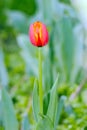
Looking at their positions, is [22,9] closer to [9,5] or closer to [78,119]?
[9,5]

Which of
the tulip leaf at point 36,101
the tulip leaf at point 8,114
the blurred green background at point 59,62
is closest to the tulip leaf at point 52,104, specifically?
the tulip leaf at point 36,101

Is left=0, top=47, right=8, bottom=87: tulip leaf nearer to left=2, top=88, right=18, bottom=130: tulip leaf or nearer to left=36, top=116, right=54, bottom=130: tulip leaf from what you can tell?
left=2, top=88, right=18, bottom=130: tulip leaf

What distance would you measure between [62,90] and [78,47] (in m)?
0.27

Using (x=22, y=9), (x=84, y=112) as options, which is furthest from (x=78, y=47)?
(x=22, y=9)

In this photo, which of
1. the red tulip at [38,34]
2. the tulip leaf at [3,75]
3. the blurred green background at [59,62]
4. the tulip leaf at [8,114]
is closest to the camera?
the red tulip at [38,34]

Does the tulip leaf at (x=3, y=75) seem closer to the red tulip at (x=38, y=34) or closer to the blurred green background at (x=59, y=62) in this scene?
the blurred green background at (x=59, y=62)

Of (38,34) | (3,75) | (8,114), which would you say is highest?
(38,34)

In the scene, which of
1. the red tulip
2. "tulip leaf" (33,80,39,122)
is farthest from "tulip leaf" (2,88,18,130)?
the red tulip

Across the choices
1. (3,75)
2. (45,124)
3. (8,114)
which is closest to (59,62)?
(3,75)

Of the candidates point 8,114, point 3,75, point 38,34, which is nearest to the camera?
point 38,34

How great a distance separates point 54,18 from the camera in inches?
85.8

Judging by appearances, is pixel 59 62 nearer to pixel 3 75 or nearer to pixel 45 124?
pixel 3 75

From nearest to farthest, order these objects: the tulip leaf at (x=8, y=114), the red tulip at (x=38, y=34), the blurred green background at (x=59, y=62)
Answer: the red tulip at (x=38, y=34) → the tulip leaf at (x=8, y=114) → the blurred green background at (x=59, y=62)

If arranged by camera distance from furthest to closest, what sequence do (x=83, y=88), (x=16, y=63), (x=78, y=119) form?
(x=16, y=63) < (x=83, y=88) < (x=78, y=119)
